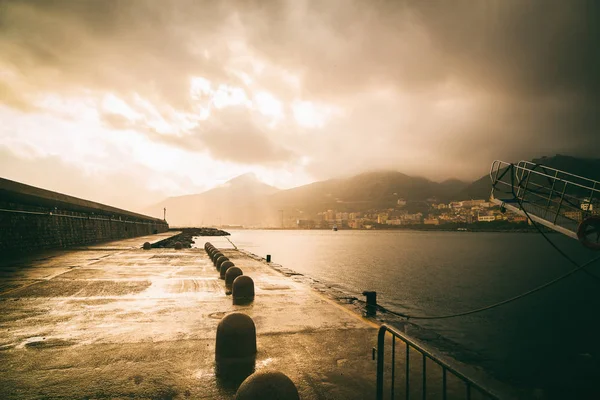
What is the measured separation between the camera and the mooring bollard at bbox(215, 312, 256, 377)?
579cm

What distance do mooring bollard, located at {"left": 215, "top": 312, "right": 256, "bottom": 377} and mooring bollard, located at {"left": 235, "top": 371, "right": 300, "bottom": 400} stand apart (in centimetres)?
217

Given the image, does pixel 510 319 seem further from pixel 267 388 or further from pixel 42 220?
pixel 42 220

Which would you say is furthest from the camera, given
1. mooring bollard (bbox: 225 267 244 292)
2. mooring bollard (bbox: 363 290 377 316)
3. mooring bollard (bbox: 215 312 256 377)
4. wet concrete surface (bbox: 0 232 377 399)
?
mooring bollard (bbox: 225 267 244 292)

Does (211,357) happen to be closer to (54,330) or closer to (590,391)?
(54,330)

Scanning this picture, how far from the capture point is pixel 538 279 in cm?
3512

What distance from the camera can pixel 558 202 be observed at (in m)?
12.7

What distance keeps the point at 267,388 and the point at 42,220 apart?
80.3ft

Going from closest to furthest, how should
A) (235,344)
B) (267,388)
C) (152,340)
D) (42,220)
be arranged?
(267,388)
(235,344)
(152,340)
(42,220)

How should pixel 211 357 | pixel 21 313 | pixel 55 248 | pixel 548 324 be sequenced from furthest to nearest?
pixel 55 248 < pixel 548 324 < pixel 21 313 < pixel 211 357

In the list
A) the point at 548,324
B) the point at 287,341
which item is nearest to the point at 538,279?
the point at 548,324

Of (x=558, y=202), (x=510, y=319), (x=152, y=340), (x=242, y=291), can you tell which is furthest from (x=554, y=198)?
(x=152, y=340)

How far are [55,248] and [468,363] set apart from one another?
27138mm

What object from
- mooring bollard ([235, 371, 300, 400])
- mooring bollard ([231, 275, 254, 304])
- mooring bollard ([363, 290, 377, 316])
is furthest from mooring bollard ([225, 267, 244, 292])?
mooring bollard ([235, 371, 300, 400])

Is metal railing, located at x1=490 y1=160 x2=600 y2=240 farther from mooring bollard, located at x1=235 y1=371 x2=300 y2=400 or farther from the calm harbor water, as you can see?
mooring bollard, located at x1=235 y1=371 x2=300 y2=400
